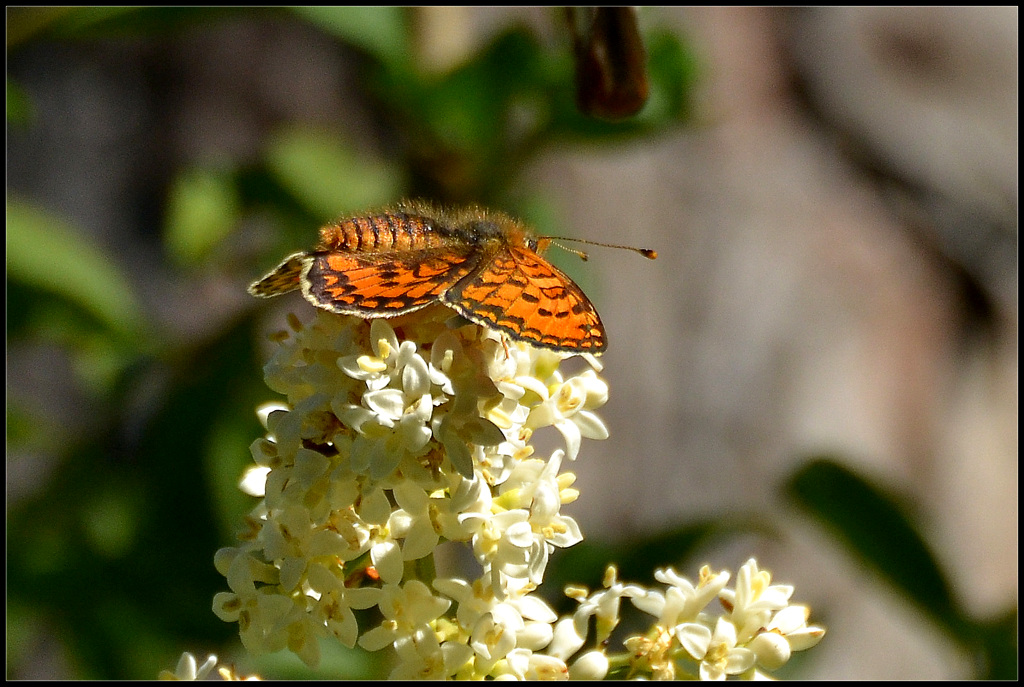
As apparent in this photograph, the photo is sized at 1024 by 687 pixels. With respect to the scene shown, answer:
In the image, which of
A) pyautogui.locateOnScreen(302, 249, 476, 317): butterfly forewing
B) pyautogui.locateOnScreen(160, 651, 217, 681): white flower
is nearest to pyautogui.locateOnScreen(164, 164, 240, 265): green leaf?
pyautogui.locateOnScreen(302, 249, 476, 317): butterfly forewing

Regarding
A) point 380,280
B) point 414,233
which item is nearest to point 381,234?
point 414,233

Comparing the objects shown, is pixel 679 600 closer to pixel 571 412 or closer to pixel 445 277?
pixel 571 412

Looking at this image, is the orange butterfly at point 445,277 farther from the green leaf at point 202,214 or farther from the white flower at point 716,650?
the green leaf at point 202,214

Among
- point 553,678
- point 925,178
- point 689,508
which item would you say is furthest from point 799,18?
point 553,678

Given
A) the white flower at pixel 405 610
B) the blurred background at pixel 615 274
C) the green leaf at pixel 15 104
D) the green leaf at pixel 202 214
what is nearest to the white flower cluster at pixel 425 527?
the white flower at pixel 405 610

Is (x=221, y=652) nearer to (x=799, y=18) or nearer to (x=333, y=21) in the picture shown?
(x=333, y=21)
